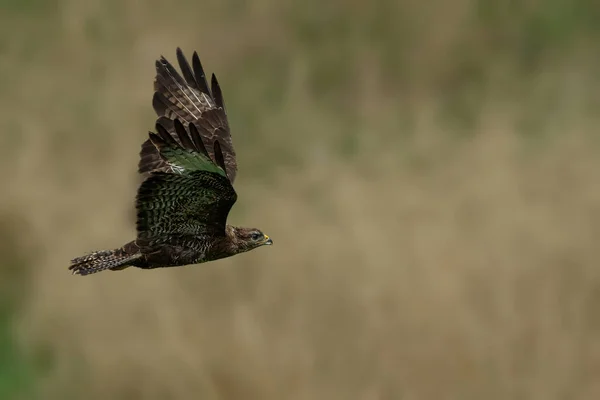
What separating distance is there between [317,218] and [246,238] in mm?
2387

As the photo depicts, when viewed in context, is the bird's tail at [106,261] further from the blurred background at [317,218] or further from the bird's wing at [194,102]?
the blurred background at [317,218]

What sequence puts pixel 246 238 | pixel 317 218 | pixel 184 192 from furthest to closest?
pixel 317 218 → pixel 246 238 → pixel 184 192

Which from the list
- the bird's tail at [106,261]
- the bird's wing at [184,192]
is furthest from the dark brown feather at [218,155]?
the bird's tail at [106,261]

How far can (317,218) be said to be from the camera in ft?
30.9

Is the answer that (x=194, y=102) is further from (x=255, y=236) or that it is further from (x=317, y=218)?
(x=317, y=218)

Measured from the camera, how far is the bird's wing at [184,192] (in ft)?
→ 20.5

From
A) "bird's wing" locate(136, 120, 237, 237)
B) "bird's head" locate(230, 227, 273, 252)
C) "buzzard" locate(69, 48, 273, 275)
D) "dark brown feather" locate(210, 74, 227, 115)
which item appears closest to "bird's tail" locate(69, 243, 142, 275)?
"buzzard" locate(69, 48, 273, 275)

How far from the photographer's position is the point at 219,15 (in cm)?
1267

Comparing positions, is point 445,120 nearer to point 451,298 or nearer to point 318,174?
point 318,174

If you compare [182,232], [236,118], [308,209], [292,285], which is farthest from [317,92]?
[182,232]

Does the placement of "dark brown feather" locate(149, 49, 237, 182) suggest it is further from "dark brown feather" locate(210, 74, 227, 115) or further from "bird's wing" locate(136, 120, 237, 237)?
"bird's wing" locate(136, 120, 237, 237)

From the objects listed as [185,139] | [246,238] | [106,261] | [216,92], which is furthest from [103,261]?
[216,92]

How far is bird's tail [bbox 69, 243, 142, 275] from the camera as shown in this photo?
6.74m

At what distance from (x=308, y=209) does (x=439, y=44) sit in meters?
3.51
